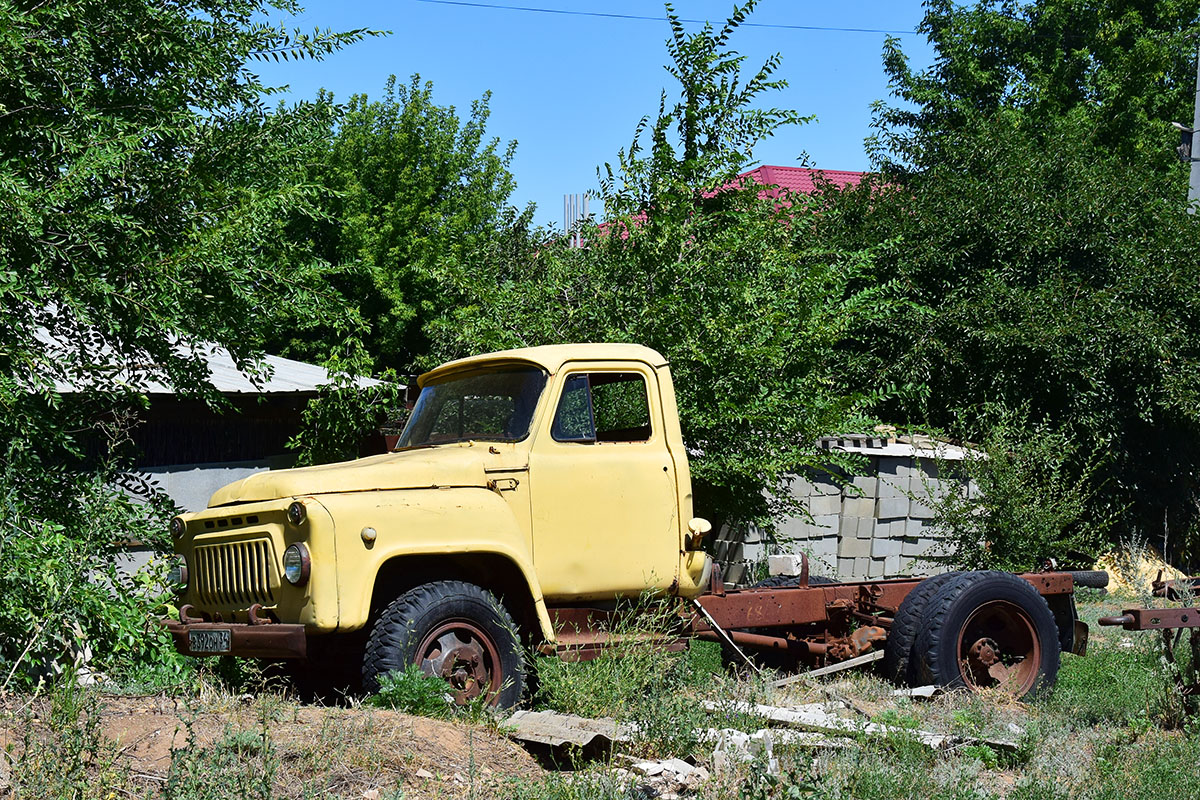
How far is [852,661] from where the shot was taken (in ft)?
25.5

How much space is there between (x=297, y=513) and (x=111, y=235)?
9.04 feet

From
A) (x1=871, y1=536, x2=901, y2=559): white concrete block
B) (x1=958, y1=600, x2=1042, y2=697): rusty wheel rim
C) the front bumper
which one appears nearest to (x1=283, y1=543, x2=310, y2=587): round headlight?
the front bumper

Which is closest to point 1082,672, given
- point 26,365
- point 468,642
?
point 468,642

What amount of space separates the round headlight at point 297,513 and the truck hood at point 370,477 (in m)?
0.21

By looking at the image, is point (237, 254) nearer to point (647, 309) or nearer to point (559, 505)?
point (559, 505)

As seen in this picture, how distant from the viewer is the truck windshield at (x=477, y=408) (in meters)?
6.86

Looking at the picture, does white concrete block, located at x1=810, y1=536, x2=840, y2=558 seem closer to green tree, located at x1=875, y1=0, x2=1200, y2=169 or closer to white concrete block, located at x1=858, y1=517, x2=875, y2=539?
Answer: white concrete block, located at x1=858, y1=517, x2=875, y2=539

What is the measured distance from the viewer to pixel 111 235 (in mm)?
7453

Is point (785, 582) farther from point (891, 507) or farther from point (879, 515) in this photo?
point (891, 507)

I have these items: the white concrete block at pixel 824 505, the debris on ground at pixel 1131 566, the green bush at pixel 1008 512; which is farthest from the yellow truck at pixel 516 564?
the debris on ground at pixel 1131 566

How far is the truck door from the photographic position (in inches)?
263

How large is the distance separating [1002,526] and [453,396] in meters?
7.00

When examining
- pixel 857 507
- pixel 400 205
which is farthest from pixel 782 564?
pixel 400 205

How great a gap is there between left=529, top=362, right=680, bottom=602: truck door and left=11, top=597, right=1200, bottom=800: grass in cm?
35
